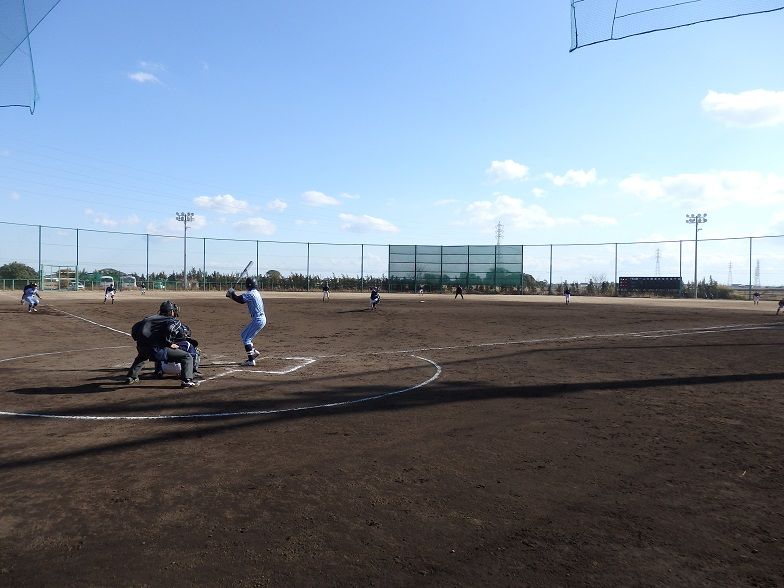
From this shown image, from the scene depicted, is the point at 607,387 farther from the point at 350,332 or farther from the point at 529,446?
the point at 350,332

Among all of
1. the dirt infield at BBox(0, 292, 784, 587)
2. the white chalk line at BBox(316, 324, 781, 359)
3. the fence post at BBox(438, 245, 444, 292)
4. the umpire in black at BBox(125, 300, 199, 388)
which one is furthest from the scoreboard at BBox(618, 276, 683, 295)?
the umpire in black at BBox(125, 300, 199, 388)

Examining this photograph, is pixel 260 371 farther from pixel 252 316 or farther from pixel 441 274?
pixel 441 274

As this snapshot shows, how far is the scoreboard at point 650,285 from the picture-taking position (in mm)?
54438

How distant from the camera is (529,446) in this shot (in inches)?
211

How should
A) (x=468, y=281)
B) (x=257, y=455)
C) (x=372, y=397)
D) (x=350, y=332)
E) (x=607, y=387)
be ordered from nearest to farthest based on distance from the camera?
(x=257, y=455), (x=372, y=397), (x=607, y=387), (x=350, y=332), (x=468, y=281)

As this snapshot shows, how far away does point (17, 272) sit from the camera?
148 ft

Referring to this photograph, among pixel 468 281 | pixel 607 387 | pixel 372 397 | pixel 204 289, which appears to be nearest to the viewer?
pixel 372 397

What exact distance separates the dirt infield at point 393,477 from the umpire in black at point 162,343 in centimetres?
35

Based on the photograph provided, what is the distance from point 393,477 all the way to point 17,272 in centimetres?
5243

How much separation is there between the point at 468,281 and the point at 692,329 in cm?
4071

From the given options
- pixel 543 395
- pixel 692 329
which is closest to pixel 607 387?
pixel 543 395

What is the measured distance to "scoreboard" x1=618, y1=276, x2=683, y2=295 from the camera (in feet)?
179

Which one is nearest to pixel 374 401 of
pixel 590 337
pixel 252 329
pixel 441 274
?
pixel 252 329

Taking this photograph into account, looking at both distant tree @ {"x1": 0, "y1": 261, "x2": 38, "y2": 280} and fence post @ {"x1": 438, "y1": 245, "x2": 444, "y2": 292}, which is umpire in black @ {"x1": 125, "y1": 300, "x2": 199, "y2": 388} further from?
fence post @ {"x1": 438, "y1": 245, "x2": 444, "y2": 292}
